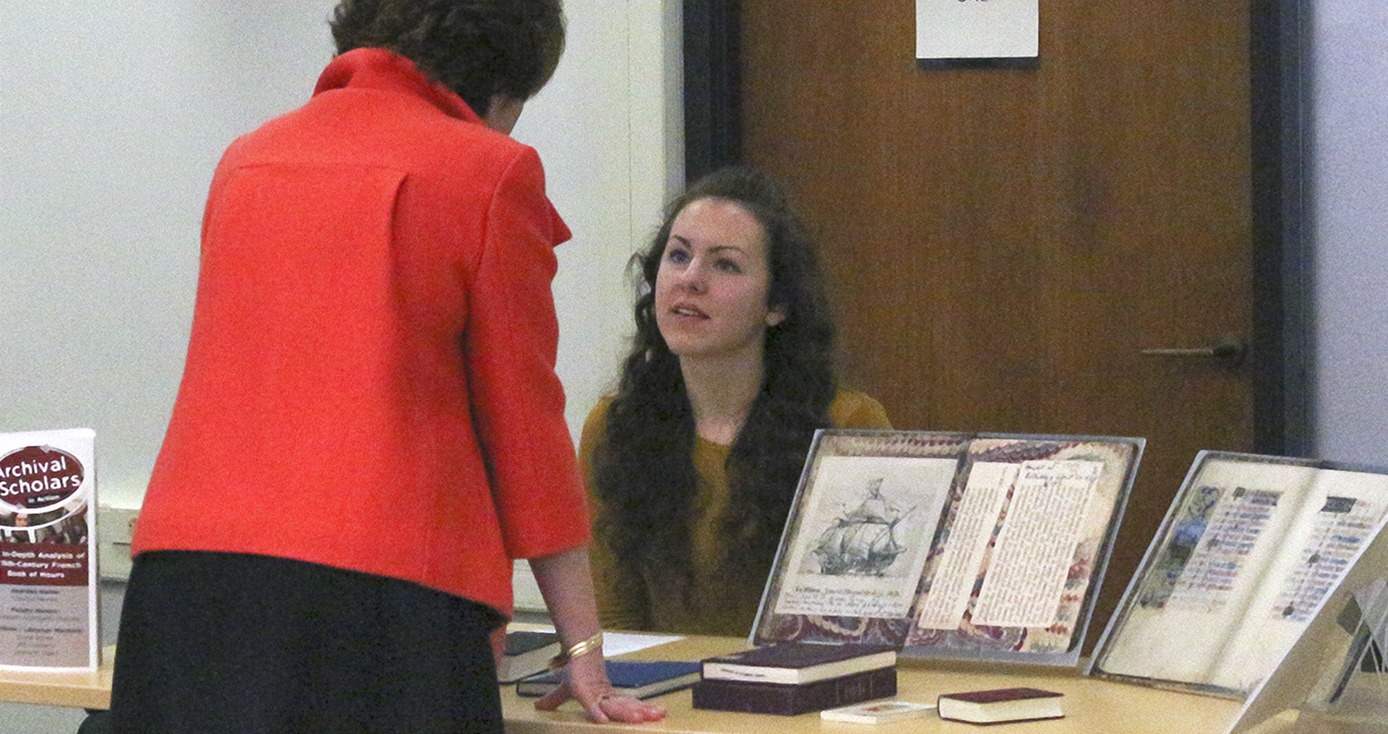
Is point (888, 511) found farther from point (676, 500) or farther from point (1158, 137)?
point (1158, 137)

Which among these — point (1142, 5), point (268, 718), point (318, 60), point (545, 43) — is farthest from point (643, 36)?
point (268, 718)

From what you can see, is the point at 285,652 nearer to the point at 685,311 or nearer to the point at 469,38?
the point at 469,38

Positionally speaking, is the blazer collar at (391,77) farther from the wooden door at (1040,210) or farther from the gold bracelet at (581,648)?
the wooden door at (1040,210)

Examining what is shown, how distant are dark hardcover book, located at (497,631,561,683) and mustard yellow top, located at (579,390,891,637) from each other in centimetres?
43

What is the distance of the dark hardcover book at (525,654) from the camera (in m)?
1.56

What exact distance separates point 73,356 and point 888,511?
227 cm

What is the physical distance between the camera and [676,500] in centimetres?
215

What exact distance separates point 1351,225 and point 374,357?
1.99 m

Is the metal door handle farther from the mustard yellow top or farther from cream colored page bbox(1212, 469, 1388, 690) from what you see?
cream colored page bbox(1212, 469, 1388, 690)

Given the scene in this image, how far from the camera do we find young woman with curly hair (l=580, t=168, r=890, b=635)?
2.09 metres

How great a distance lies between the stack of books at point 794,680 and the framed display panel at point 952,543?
14 centimetres

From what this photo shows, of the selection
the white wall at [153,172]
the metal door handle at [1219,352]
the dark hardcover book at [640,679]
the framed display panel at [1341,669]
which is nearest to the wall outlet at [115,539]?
the white wall at [153,172]

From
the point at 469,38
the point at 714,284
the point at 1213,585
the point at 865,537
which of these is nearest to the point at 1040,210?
the point at 714,284

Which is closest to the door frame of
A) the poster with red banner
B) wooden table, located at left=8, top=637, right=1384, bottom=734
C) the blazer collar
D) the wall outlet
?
wooden table, located at left=8, top=637, right=1384, bottom=734
